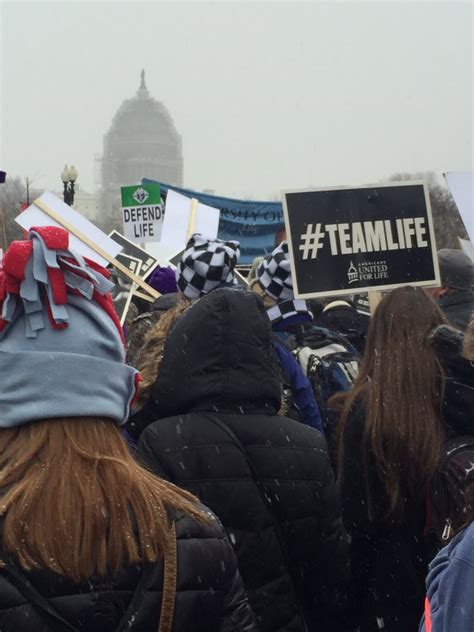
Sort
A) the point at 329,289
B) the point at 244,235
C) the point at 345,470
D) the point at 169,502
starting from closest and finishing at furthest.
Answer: the point at 169,502, the point at 345,470, the point at 329,289, the point at 244,235

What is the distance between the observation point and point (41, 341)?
6.16 feet

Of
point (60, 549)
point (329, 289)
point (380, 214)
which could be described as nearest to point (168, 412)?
point (60, 549)

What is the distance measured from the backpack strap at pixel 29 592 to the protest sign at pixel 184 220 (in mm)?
5234

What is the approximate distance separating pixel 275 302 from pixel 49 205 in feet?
5.25

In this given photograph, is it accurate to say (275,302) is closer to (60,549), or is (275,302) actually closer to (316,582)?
(316,582)

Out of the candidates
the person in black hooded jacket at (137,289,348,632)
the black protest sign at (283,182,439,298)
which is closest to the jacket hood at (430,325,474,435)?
the person in black hooded jacket at (137,289,348,632)

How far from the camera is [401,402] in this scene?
3.20 m

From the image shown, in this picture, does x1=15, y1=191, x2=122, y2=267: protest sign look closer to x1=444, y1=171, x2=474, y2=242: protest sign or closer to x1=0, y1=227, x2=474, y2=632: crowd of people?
x1=0, y1=227, x2=474, y2=632: crowd of people

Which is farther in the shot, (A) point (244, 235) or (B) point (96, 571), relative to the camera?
(A) point (244, 235)

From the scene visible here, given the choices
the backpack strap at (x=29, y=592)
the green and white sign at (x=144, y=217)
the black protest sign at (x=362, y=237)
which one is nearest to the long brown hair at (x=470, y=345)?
the backpack strap at (x=29, y=592)

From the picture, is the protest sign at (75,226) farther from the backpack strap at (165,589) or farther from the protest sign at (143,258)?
the backpack strap at (165,589)

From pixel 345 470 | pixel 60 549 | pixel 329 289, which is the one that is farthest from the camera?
pixel 329 289

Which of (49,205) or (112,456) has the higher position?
(49,205)

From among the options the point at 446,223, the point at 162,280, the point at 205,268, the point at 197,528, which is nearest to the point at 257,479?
the point at 197,528
